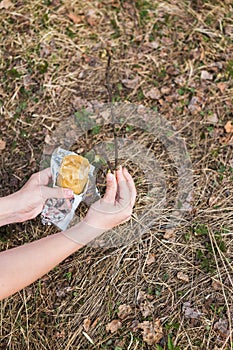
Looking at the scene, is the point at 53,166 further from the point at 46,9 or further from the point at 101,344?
the point at 46,9

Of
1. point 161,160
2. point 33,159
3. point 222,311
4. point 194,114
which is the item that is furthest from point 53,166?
point 222,311

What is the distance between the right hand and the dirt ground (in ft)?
0.96

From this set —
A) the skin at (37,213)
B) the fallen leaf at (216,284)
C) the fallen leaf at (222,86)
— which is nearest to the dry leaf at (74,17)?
the fallen leaf at (222,86)

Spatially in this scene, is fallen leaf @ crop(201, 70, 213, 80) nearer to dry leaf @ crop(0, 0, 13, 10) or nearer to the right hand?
the right hand

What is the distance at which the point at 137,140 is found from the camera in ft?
9.57

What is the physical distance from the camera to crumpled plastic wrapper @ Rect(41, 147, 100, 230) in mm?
2609

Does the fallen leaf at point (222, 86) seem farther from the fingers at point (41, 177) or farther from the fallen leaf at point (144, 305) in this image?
the fallen leaf at point (144, 305)

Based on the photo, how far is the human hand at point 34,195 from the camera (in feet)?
8.34

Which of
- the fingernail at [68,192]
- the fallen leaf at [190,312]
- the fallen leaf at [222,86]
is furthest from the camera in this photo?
the fallen leaf at [222,86]

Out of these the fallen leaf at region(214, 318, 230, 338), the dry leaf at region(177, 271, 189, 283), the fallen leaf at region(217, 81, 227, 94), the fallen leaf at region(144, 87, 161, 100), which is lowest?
the fallen leaf at region(214, 318, 230, 338)

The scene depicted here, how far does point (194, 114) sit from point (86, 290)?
112 cm

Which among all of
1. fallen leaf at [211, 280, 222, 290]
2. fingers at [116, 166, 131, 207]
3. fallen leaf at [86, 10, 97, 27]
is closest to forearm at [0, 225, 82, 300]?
fingers at [116, 166, 131, 207]

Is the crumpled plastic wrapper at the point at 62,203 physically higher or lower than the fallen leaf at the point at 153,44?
lower

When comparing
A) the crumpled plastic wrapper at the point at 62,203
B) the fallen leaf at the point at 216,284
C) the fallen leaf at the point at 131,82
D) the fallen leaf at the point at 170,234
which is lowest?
the fallen leaf at the point at 216,284
